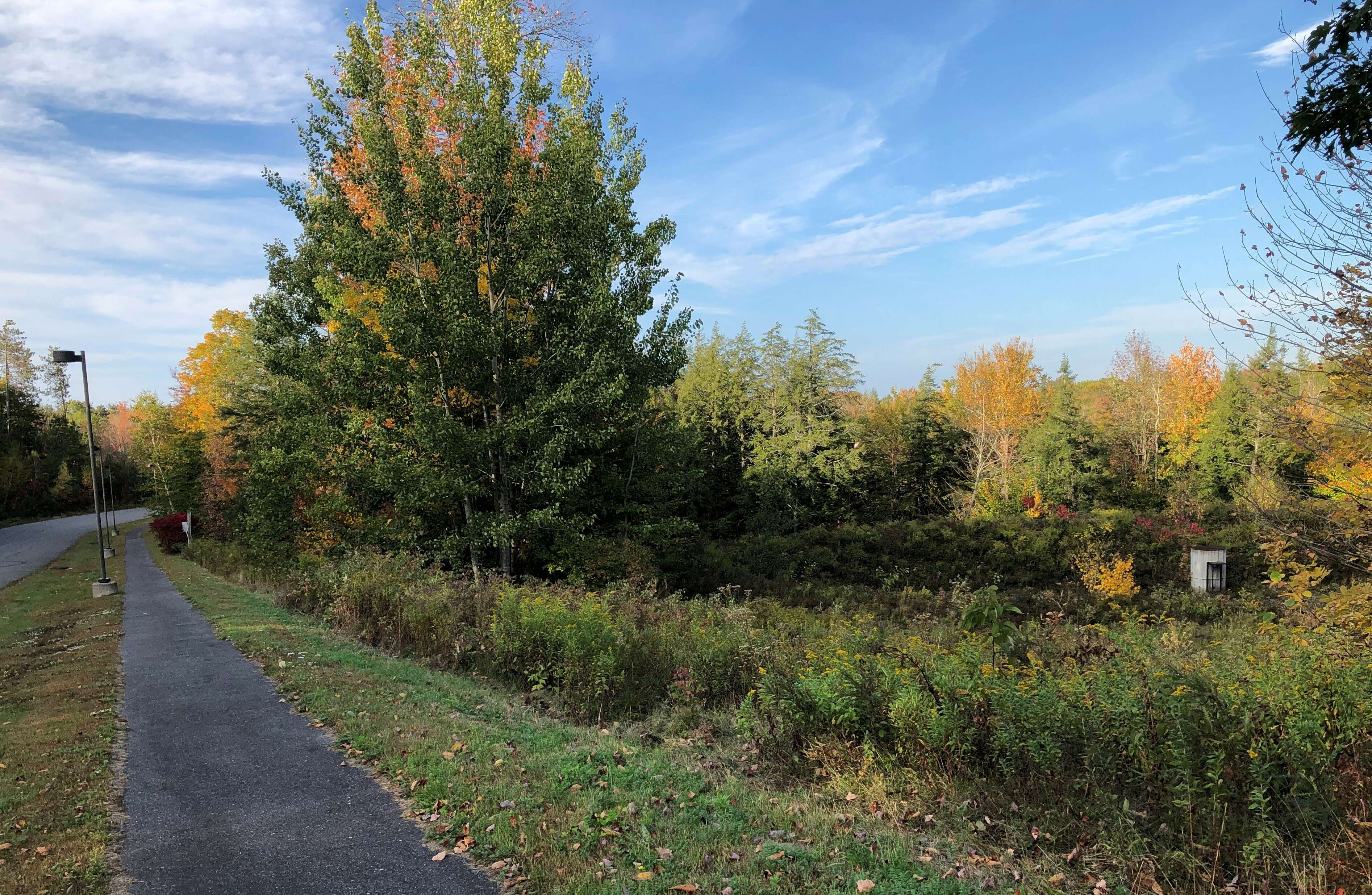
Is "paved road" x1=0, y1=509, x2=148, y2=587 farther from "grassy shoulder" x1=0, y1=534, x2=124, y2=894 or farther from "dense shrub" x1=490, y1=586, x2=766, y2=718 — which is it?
"dense shrub" x1=490, y1=586, x2=766, y2=718

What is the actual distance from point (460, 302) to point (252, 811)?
1146cm

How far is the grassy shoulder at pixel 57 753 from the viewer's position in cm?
441

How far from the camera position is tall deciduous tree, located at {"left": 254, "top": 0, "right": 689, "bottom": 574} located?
49.8 feet

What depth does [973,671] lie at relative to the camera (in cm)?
514

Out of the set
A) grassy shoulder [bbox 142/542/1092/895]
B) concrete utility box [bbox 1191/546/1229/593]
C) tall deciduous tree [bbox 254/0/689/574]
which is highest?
tall deciduous tree [bbox 254/0/689/574]

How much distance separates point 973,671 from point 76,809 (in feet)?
21.7

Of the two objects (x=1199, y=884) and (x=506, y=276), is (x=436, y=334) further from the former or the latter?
(x=1199, y=884)

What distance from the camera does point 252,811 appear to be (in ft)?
17.0

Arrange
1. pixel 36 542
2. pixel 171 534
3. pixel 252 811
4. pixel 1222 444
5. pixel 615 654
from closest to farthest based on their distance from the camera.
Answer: pixel 252 811 → pixel 615 654 → pixel 1222 444 → pixel 171 534 → pixel 36 542

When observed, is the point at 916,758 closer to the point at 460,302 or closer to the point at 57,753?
the point at 57,753

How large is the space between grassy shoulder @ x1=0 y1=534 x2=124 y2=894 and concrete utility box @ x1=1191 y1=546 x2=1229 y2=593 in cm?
2465

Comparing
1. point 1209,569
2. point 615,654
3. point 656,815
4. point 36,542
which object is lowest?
point 1209,569

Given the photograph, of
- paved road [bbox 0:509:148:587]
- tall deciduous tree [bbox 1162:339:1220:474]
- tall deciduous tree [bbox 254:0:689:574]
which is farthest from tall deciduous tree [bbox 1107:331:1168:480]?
paved road [bbox 0:509:148:587]

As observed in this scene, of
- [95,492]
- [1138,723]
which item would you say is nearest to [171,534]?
[95,492]
